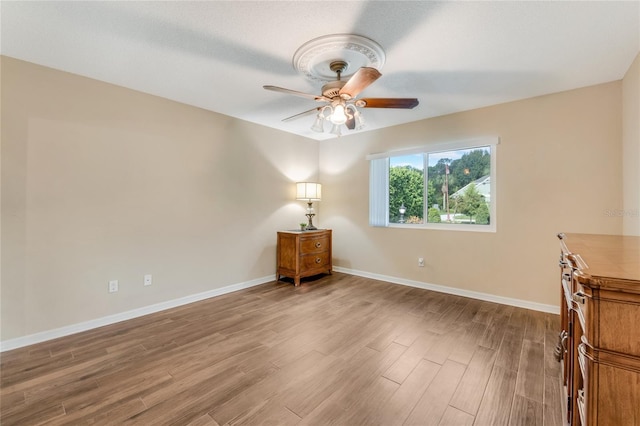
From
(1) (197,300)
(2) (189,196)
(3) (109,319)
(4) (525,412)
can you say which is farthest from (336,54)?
(3) (109,319)

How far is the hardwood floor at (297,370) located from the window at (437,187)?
49.4 inches

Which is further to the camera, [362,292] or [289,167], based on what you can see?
[289,167]

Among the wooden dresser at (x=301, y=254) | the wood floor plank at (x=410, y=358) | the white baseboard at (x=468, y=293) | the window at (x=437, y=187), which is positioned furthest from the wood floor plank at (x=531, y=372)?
the wooden dresser at (x=301, y=254)

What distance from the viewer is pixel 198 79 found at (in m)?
2.71

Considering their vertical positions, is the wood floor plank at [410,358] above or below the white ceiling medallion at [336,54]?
below

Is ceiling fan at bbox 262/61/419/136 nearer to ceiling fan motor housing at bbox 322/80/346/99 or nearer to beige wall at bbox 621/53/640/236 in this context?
ceiling fan motor housing at bbox 322/80/346/99

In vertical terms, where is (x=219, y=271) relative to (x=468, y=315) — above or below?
above

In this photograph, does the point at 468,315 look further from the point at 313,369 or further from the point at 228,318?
the point at 228,318

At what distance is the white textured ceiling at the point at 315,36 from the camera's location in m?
1.74

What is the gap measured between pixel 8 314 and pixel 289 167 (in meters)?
3.58

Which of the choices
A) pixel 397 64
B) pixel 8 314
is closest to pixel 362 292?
pixel 397 64

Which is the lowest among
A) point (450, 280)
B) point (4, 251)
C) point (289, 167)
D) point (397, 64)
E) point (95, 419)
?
point (95, 419)

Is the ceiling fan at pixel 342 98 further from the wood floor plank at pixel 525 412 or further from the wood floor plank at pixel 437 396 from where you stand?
the wood floor plank at pixel 525 412

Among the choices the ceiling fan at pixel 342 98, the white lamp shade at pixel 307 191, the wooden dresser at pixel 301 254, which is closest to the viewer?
the ceiling fan at pixel 342 98
